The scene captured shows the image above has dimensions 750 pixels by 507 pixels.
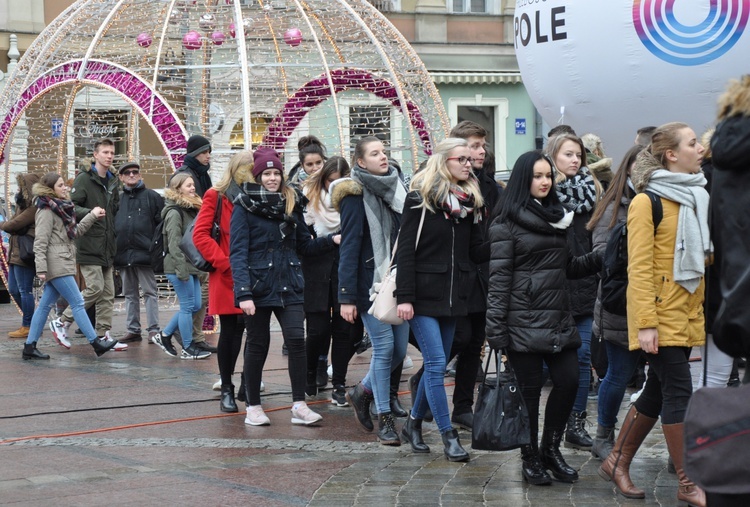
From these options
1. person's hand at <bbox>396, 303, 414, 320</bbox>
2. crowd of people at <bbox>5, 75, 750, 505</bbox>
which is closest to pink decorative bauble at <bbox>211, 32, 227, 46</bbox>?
crowd of people at <bbox>5, 75, 750, 505</bbox>

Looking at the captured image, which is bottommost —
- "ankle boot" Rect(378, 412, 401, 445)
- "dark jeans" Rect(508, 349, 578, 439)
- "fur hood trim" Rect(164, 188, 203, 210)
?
"ankle boot" Rect(378, 412, 401, 445)

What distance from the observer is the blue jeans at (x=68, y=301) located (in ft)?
35.1

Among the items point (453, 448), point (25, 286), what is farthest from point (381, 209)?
point (25, 286)

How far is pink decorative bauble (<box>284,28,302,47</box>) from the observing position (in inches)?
524

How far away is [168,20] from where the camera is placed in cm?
1304

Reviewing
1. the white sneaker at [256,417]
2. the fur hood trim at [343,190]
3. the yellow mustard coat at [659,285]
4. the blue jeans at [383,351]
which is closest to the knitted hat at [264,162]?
the fur hood trim at [343,190]

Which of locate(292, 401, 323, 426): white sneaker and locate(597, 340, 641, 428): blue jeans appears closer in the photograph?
locate(597, 340, 641, 428): blue jeans

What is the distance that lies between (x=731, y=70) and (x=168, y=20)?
5758mm

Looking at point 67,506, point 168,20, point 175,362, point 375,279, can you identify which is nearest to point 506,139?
point 168,20

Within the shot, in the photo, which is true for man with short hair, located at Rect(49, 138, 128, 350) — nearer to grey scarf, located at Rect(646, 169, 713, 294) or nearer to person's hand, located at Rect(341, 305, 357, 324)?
person's hand, located at Rect(341, 305, 357, 324)

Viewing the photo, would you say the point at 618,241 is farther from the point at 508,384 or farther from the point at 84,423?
the point at 84,423

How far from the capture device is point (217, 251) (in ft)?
27.0

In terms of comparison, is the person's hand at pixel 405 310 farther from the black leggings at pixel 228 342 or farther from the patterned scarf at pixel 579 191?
the black leggings at pixel 228 342

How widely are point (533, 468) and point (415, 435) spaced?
103 cm
